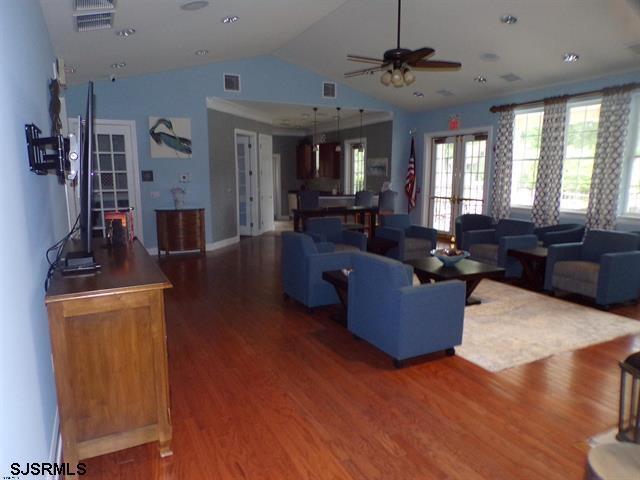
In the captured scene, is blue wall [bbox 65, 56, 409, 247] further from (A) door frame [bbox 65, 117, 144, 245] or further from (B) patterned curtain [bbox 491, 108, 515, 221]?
(B) patterned curtain [bbox 491, 108, 515, 221]

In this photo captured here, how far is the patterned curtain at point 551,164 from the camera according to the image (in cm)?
661

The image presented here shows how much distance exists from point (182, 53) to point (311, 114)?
4751 millimetres

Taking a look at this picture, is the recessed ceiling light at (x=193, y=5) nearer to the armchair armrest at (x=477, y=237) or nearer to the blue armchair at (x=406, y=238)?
the blue armchair at (x=406, y=238)

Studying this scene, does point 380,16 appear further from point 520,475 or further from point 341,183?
point 341,183

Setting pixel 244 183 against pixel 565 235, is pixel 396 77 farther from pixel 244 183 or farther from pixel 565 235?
pixel 244 183

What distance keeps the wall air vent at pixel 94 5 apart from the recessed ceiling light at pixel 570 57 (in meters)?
5.61

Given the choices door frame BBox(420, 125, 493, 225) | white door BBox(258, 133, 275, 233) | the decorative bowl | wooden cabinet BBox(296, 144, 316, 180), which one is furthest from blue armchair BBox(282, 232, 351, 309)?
wooden cabinet BBox(296, 144, 316, 180)

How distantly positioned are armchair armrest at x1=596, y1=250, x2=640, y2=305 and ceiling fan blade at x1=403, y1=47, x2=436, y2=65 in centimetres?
292

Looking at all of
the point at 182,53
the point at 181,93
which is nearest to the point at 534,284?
the point at 182,53

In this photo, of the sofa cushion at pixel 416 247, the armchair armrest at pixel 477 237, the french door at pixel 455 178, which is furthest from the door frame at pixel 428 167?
the sofa cushion at pixel 416 247

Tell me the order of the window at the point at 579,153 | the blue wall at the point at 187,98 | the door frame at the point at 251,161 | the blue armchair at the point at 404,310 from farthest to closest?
1. the door frame at the point at 251,161
2. the blue wall at the point at 187,98
3. the window at the point at 579,153
4. the blue armchair at the point at 404,310

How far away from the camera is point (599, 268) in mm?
4648

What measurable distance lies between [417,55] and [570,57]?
2.99 meters

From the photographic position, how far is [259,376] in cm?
309
